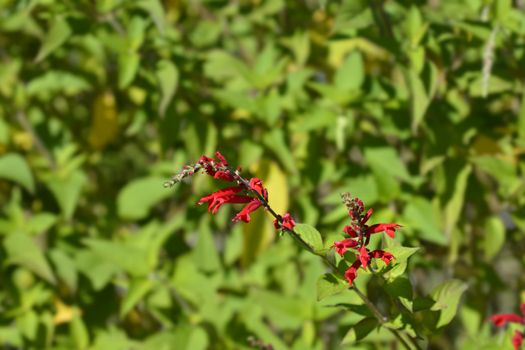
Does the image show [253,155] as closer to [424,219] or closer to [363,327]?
[424,219]

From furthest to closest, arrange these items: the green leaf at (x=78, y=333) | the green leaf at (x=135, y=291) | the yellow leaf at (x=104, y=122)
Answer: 1. the yellow leaf at (x=104, y=122)
2. the green leaf at (x=78, y=333)
3. the green leaf at (x=135, y=291)

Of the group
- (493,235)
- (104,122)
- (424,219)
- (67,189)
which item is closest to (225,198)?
(424,219)

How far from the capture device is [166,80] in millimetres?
2098

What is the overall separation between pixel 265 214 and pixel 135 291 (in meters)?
0.47

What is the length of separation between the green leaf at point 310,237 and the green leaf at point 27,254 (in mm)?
1332

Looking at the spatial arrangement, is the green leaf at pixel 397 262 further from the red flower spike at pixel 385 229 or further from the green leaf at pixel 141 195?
the green leaf at pixel 141 195

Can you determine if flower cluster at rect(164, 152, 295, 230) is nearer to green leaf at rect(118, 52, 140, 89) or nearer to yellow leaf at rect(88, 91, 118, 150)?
green leaf at rect(118, 52, 140, 89)

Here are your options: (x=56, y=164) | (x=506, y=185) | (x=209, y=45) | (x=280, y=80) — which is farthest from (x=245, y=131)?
(x=506, y=185)

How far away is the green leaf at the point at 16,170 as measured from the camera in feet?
7.61

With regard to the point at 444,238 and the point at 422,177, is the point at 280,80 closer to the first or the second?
the point at 422,177

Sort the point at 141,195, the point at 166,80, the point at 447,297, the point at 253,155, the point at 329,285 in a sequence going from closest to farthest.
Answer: the point at 329,285 → the point at 447,297 → the point at 166,80 → the point at 253,155 → the point at 141,195

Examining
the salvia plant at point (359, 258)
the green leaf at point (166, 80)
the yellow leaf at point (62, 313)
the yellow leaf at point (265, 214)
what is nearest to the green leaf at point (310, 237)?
the salvia plant at point (359, 258)

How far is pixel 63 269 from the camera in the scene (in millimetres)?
2328

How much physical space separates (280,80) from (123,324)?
103 cm
